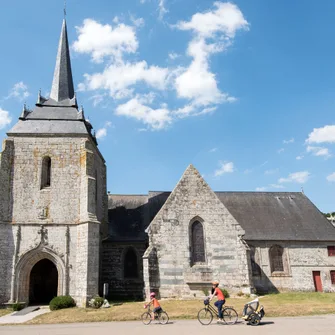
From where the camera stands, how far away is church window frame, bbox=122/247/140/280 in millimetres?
22578

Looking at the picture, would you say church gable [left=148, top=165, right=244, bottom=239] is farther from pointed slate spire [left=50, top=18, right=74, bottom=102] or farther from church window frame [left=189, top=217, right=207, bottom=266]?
pointed slate spire [left=50, top=18, right=74, bottom=102]

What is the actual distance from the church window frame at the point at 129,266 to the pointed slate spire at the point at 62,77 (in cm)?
1155

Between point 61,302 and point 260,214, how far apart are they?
660 inches

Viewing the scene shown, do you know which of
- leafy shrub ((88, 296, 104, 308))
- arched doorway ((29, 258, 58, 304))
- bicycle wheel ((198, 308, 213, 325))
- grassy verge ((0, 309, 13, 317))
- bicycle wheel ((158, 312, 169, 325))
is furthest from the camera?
arched doorway ((29, 258, 58, 304))

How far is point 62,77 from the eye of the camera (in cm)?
2448

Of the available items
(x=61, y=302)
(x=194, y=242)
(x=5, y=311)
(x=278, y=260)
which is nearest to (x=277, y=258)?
(x=278, y=260)

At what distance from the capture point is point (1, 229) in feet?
60.6

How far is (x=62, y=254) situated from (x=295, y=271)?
1629 centimetres

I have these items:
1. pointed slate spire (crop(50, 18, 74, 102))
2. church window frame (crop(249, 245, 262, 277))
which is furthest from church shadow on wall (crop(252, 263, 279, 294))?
pointed slate spire (crop(50, 18, 74, 102))

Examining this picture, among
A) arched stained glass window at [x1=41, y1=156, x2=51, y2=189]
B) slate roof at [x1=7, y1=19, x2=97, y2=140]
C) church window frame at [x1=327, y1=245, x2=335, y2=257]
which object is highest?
slate roof at [x1=7, y1=19, x2=97, y2=140]

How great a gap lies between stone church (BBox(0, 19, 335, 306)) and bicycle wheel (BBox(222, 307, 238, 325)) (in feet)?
21.2

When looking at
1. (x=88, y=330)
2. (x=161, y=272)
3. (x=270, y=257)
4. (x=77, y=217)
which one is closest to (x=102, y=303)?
(x=161, y=272)

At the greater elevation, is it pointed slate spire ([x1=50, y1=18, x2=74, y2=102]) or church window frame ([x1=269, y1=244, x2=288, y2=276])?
pointed slate spire ([x1=50, y1=18, x2=74, y2=102])

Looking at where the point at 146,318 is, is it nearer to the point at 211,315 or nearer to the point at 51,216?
the point at 211,315
